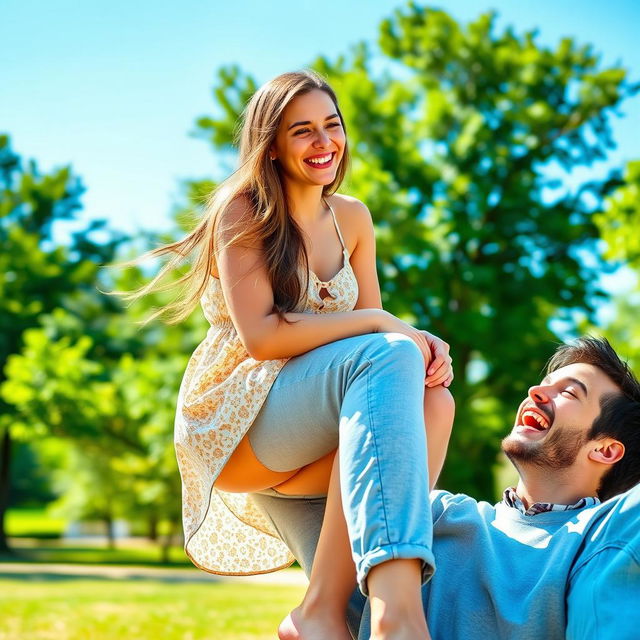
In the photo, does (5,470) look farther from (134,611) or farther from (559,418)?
(559,418)

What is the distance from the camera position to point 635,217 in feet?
Result: 39.0

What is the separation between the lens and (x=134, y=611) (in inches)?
398

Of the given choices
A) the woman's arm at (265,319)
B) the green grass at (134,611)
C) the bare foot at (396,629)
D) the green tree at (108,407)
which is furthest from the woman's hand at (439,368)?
the green tree at (108,407)

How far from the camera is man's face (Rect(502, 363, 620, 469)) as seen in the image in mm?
2262

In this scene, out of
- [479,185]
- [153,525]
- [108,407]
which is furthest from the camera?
[153,525]

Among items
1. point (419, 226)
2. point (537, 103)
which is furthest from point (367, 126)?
point (537, 103)

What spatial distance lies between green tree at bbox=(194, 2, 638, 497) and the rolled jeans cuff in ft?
41.8

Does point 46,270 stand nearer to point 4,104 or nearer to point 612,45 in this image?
point 4,104

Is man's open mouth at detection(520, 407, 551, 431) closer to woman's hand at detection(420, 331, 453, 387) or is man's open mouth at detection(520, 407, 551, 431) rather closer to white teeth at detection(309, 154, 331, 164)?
woman's hand at detection(420, 331, 453, 387)

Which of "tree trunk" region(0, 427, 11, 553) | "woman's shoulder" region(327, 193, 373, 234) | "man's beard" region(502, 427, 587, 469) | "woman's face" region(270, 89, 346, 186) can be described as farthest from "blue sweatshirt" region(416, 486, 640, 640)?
"tree trunk" region(0, 427, 11, 553)

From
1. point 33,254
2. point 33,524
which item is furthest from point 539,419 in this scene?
point 33,524

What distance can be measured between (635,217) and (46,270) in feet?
52.2

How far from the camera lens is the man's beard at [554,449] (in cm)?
226

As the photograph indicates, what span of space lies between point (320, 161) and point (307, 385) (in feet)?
2.47
